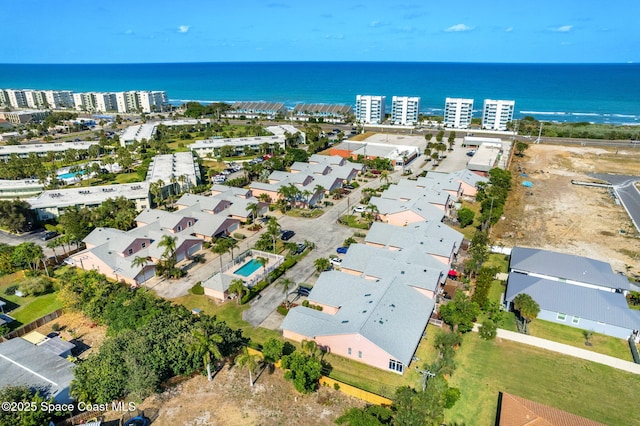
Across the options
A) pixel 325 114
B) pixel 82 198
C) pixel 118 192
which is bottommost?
pixel 82 198

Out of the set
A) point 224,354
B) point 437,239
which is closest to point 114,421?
point 224,354

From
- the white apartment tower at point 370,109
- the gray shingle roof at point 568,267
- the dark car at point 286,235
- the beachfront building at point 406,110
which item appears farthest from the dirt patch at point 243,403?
the white apartment tower at point 370,109

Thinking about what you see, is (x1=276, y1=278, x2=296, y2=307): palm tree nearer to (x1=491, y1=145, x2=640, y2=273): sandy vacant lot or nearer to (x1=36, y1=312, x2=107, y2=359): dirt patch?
(x1=36, y1=312, x2=107, y2=359): dirt patch

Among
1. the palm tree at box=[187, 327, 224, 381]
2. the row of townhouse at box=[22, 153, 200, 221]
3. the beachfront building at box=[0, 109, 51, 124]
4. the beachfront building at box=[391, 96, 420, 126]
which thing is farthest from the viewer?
the beachfront building at box=[0, 109, 51, 124]

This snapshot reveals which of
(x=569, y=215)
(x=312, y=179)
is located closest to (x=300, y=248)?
(x=312, y=179)

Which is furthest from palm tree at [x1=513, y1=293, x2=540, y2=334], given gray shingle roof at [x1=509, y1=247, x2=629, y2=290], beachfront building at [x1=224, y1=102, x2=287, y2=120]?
beachfront building at [x1=224, y1=102, x2=287, y2=120]

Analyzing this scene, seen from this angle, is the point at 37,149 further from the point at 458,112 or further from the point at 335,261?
the point at 458,112
